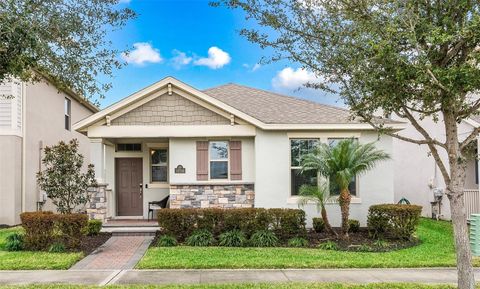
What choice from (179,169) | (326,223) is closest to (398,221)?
(326,223)

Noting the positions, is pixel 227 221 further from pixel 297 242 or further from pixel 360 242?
pixel 360 242

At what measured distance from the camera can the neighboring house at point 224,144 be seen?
14.3m

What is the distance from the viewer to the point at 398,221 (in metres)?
12.4

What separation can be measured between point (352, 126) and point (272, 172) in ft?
9.81

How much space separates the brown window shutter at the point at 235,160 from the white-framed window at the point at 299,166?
1.72 m

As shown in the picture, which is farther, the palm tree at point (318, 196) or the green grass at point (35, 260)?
the palm tree at point (318, 196)

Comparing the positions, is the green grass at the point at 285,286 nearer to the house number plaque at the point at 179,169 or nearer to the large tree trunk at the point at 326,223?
the large tree trunk at the point at 326,223

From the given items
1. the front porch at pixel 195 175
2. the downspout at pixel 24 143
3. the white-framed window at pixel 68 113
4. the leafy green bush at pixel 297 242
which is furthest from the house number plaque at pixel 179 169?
the white-framed window at pixel 68 113

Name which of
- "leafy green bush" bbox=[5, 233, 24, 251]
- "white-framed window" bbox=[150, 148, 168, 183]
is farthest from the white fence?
"leafy green bush" bbox=[5, 233, 24, 251]

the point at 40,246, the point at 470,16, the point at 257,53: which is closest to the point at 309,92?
the point at 257,53

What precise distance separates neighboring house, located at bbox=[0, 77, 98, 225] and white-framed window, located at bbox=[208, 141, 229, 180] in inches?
230

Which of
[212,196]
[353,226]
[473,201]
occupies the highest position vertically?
[212,196]

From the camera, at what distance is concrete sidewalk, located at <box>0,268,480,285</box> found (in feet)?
26.7

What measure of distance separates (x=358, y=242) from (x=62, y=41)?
29.6 feet
